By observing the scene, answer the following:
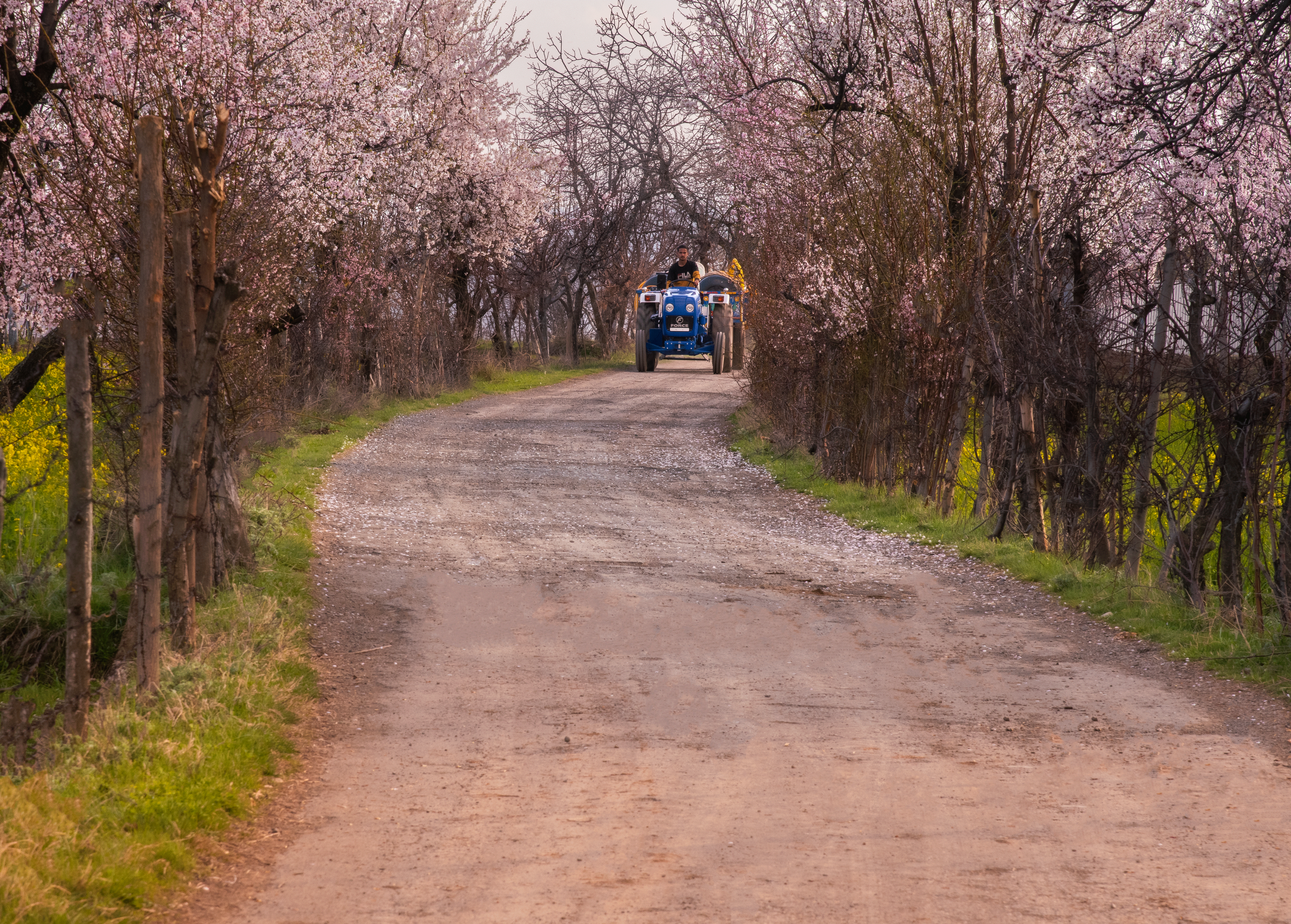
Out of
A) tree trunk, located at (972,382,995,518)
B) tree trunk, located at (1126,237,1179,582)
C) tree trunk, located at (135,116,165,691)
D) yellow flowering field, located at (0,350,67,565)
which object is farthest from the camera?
tree trunk, located at (972,382,995,518)

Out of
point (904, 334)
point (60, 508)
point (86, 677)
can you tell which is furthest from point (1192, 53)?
point (60, 508)

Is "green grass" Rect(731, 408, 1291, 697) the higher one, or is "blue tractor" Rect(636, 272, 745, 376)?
"blue tractor" Rect(636, 272, 745, 376)

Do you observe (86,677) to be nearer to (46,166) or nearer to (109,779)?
(109,779)

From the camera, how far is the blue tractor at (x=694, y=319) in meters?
29.4

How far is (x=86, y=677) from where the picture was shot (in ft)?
18.1

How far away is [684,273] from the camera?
30.1m

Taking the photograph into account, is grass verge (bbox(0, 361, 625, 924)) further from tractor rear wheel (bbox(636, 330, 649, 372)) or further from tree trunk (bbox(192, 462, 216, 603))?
tractor rear wheel (bbox(636, 330, 649, 372))

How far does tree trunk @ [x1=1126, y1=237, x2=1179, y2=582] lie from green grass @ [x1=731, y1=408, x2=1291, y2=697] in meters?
0.22

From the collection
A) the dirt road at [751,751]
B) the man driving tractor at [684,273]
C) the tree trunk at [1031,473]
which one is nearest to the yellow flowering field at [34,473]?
the dirt road at [751,751]

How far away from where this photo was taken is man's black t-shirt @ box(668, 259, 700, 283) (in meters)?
30.0

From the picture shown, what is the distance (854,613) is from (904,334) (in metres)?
5.46

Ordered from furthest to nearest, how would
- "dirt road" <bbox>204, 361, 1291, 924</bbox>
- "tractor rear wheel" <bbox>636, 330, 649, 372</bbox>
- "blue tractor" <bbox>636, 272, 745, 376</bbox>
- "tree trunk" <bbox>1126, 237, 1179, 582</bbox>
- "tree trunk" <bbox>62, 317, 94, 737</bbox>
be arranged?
"tractor rear wheel" <bbox>636, 330, 649, 372</bbox> < "blue tractor" <bbox>636, 272, 745, 376</bbox> < "tree trunk" <bbox>1126, 237, 1179, 582</bbox> < "tree trunk" <bbox>62, 317, 94, 737</bbox> < "dirt road" <bbox>204, 361, 1291, 924</bbox>

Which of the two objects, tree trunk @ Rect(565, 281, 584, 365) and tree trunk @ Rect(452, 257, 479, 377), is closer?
tree trunk @ Rect(452, 257, 479, 377)

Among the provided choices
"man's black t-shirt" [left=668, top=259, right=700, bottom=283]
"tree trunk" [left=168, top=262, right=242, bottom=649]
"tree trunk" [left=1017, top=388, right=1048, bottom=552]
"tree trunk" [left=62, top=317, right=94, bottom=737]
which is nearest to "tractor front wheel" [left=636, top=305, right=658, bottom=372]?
"man's black t-shirt" [left=668, top=259, right=700, bottom=283]
